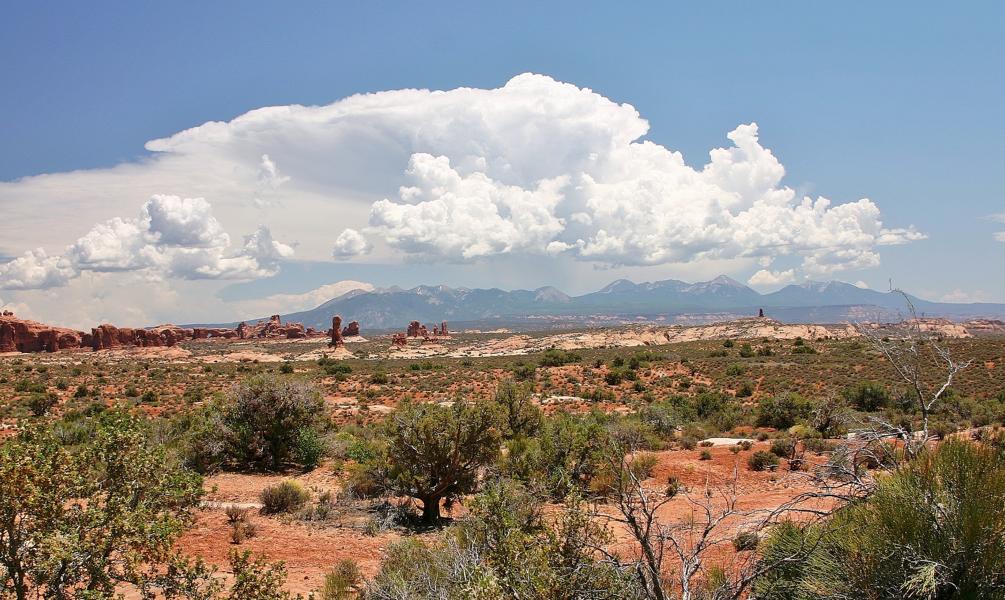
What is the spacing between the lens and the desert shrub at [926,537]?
157 inches

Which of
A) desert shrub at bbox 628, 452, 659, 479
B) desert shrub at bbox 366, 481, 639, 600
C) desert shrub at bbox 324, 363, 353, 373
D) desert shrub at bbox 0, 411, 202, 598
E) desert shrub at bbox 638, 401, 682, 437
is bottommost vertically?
desert shrub at bbox 324, 363, 353, 373

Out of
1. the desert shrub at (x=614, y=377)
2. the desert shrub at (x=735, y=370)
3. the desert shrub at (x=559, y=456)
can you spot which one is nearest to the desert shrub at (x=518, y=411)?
the desert shrub at (x=559, y=456)

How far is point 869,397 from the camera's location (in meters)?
26.3

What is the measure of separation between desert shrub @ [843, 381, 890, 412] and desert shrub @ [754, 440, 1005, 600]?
83.3 feet

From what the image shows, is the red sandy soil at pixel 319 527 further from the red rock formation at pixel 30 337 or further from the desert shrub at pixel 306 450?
the red rock formation at pixel 30 337

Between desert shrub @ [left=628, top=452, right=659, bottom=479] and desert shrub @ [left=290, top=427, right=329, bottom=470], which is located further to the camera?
desert shrub @ [left=290, top=427, right=329, bottom=470]

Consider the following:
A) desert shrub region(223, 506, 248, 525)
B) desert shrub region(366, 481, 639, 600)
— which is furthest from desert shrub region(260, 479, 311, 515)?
desert shrub region(366, 481, 639, 600)

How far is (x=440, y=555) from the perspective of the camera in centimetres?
721

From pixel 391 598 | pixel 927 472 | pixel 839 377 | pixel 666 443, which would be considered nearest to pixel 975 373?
pixel 839 377

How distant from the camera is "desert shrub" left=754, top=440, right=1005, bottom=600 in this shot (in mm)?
3994

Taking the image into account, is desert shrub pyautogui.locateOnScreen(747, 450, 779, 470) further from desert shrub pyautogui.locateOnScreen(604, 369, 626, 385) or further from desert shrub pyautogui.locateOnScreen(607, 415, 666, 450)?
desert shrub pyautogui.locateOnScreen(604, 369, 626, 385)

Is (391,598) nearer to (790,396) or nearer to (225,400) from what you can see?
(225,400)

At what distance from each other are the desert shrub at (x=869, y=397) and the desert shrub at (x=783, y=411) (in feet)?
13.6

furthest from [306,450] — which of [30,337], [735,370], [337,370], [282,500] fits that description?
[30,337]
